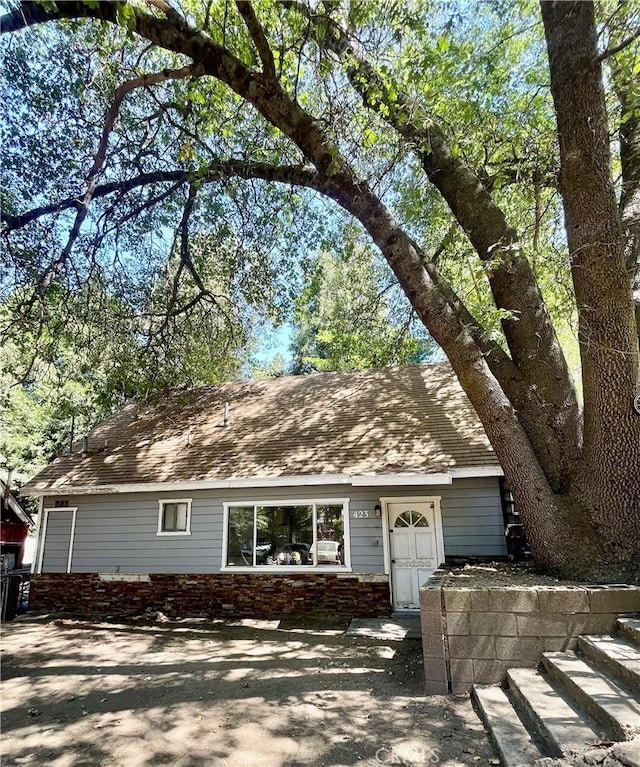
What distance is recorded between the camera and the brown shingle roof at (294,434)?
9.59m

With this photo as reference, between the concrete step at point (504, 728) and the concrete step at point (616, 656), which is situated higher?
the concrete step at point (616, 656)

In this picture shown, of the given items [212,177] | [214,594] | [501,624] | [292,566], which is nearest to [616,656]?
[501,624]

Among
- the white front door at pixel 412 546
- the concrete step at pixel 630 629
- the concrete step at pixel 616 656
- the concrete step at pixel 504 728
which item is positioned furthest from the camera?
the white front door at pixel 412 546

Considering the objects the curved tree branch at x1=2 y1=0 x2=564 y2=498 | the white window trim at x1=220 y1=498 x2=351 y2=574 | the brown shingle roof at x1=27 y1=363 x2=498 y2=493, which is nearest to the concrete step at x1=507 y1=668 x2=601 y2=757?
the curved tree branch at x1=2 y1=0 x2=564 y2=498

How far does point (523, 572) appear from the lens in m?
5.86

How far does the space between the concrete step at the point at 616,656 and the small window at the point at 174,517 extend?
26.1 feet

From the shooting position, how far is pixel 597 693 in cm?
345

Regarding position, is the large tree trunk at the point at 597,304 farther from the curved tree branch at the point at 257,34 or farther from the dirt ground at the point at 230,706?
the curved tree branch at the point at 257,34

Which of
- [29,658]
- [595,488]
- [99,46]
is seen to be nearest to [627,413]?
[595,488]

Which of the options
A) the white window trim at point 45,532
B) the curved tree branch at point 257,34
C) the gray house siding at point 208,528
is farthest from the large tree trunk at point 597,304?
the white window trim at point 45,532

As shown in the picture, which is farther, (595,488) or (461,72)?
(461,72)

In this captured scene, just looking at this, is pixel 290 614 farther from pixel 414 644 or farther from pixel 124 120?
pixel 124 120

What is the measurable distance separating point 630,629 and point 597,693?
95cm

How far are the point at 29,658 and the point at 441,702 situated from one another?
5929 millimetres
